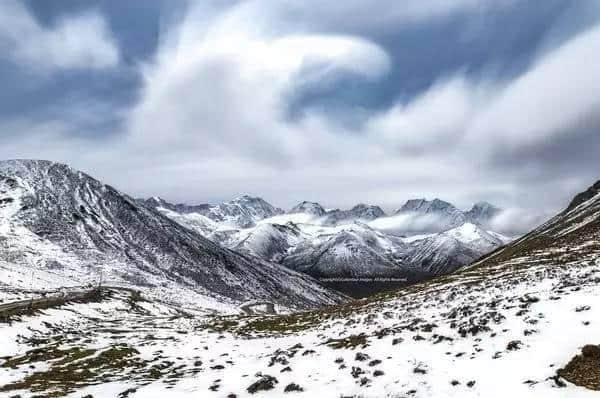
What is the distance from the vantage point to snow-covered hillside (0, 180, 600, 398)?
58.5 feet

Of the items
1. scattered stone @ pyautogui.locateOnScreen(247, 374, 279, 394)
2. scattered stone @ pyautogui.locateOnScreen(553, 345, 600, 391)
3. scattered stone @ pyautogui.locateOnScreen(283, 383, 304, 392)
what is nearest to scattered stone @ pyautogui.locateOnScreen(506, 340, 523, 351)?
scattered stone @ pyautogui.locateOnScreen(553, 345, 600, 391)

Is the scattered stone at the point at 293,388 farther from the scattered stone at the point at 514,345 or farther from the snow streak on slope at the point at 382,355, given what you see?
the scattered stone at the point at 514,345

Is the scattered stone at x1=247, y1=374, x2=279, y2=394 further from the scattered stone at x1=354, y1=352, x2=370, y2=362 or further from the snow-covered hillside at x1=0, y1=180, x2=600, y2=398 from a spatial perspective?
the scattered stone at x1=354, y1=352, x2=370, y2=362

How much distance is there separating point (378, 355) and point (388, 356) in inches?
30.5

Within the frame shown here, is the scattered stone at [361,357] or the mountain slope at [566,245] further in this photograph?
the mountain slope at [566,245]

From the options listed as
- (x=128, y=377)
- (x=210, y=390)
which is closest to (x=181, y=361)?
(x=128, y=377)

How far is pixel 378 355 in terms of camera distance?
79.0 ft

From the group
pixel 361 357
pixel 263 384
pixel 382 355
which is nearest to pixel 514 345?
pixel 382 355

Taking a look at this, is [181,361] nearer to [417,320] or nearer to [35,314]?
[417,320]

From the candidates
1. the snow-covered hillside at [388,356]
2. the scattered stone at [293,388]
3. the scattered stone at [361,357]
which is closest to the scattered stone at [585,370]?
the snow-covered hillside at [388,356]

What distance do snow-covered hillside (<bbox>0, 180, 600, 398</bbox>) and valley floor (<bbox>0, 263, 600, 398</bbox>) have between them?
0.25ft

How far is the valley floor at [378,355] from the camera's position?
18422 mm

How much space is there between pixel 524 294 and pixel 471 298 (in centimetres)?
516

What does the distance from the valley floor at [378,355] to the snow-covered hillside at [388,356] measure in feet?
0.25
